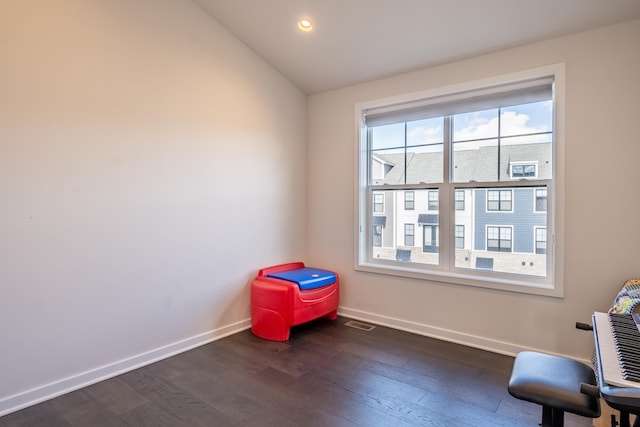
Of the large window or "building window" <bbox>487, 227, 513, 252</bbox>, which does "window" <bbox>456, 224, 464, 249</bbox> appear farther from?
"building window" <bbox>487, 227, 513, 252</bbox>

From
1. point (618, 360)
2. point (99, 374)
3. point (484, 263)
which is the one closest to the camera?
point (618, 360)

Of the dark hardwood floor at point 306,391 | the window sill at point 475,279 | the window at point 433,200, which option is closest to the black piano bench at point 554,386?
the dark hardwood floor at point 306,391

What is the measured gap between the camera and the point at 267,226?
361cm

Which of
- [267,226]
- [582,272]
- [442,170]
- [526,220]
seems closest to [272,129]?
[267,226]

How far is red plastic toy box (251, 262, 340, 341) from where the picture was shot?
305cm

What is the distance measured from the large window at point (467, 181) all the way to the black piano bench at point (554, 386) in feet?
4.43

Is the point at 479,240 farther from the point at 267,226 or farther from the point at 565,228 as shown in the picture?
the point at 267,226

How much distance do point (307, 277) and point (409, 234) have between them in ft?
3.69

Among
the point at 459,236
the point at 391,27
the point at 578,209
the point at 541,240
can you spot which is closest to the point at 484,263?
the point at 459,236

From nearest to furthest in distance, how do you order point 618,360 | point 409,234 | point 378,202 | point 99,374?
point 618,360 < point 99,374 < point 409,234 < point 378,202

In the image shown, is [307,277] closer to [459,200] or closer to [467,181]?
[459,200]

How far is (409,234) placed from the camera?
11.3 feet

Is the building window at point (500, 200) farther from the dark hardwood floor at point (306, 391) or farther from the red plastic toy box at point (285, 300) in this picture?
the red plastic toy box at point (285, 300)

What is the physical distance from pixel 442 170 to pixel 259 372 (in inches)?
93.7
